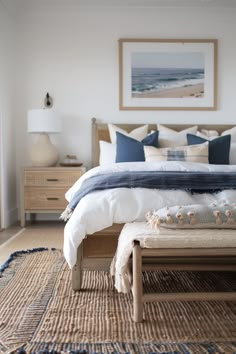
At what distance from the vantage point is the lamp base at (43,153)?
445 centimetres

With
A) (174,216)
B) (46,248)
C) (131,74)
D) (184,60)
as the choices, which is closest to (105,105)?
(131,74)

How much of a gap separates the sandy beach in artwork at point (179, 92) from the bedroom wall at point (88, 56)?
0.21 m

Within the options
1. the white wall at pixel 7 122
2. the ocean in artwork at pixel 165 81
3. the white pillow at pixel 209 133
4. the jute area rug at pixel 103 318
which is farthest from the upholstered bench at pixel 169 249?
the ocean in artwork at pixel 165 81

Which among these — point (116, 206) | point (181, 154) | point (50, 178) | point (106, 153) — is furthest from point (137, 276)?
point (50, 178)

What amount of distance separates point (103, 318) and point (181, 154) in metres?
2.13

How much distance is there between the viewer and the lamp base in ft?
14.6

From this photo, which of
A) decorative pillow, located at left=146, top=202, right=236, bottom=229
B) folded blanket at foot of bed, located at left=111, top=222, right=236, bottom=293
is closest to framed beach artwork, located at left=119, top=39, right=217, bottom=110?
decorative pillow, located at left=146, top=202, right=236, bottom=229

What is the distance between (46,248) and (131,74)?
2496 millimetres

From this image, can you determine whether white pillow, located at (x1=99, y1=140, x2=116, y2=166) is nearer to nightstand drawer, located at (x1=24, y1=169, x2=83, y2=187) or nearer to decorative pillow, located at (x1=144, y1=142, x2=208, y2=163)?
nightstand drawer, located at (x1=24, y1=169, x2=83, y2=187)

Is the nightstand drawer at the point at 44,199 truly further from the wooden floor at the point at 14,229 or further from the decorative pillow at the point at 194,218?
the decorative pillow at the point at 194,218

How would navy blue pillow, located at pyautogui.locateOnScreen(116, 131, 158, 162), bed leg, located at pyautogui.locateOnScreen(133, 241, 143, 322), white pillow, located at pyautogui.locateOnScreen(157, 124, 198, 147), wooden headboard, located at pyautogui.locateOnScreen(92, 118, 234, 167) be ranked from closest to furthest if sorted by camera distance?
bed leg, located at pyautogui.locateOnScreen(133, 241, 143, 322) → navy blue pillow, located at pyautogui.locateOnScreen(116, 131, 158, 162) → white pillow, located at pyautogui.locateOnScreen(157, 124, 198, 147) → wooden headboard, located at pyautogui.locateOnScreen(92, 118, 234, 167)

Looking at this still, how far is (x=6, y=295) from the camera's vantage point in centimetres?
220

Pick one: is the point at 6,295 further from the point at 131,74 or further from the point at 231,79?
the point at 231,79

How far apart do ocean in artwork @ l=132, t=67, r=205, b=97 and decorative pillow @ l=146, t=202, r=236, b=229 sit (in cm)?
308
